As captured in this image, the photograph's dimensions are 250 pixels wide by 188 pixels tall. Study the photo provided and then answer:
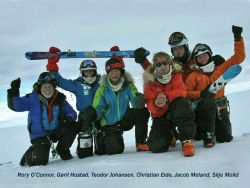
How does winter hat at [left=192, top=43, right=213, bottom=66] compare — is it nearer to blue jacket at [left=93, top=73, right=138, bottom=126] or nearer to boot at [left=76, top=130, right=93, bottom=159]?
blue jacket at [left=93, top=73, right=138, bottom=126]

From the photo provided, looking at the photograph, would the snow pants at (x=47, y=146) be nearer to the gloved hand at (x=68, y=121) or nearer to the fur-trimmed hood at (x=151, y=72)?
the gloved hand at (x=68, y=121)

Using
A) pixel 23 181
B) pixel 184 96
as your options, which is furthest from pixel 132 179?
pixel 184 96

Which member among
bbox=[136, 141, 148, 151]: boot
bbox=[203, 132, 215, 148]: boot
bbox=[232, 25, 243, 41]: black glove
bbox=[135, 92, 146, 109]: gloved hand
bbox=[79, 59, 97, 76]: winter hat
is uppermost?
bbox=[232, 25, 243, 41]: black glove

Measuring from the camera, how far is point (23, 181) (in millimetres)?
4094

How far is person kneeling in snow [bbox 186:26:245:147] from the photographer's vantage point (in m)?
4.91

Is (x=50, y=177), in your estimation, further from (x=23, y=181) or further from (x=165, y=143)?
(x=165, y=143)

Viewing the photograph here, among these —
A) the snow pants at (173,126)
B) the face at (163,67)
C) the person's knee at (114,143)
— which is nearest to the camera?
the snow pants at (173,126)

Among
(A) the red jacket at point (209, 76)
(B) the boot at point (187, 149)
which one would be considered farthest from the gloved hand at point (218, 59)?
(B) the boot at point (187, 149)

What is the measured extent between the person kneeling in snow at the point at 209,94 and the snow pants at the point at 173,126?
0.35 m

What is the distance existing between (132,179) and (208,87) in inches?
78.2

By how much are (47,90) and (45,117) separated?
15.5 inches

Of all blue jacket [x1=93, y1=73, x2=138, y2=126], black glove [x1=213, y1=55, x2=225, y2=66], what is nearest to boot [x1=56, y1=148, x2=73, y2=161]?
blue jacket [x1=93, y1=73, x2=138, y2=126]

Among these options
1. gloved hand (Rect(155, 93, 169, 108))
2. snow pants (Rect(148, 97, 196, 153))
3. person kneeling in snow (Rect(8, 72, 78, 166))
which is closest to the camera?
snow pants (Rect(148, 97, 196, 153))

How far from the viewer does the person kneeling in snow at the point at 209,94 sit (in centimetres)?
491
